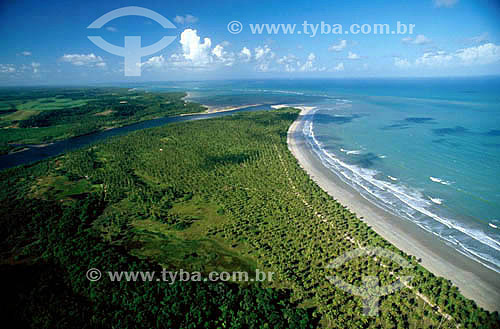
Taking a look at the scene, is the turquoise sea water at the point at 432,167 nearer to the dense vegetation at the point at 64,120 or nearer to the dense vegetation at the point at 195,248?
the dense vegetation at the point at 195,248

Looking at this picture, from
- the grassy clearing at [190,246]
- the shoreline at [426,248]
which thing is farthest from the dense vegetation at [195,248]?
the shoreline at [426,248]

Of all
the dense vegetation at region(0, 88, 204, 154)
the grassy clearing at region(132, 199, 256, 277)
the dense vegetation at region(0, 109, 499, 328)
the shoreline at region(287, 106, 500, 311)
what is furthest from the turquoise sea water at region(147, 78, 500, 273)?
the dense vegetation at region(0, 88, 204, 154)

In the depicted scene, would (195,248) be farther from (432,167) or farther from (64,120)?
(64,120)

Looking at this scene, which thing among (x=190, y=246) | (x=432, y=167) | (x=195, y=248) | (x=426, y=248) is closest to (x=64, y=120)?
(x=190, y=246)

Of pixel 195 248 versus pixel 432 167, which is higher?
pixel 432 167

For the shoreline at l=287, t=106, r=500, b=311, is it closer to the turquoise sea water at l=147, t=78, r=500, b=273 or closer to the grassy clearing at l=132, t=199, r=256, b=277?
the turquoise sea water at l=147, t=78, r=500, b=273

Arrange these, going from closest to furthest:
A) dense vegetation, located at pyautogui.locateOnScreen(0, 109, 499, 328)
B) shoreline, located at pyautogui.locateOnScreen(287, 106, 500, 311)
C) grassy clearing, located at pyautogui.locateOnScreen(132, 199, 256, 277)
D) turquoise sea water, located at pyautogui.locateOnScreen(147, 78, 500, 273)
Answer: dense vegetation, located at pyautogui.locateOnScreen(0, 109, 499, 328) → shoreline, located at pyautogui.locateOnScreen(287, 106, 500, 311) → grassy clearing, located at pyautogui.locateOnScreen(132, 199, 256, 277) → turquoise sea water, located at pyautogui.locateOnScreen(147, 78, 500, 273)
